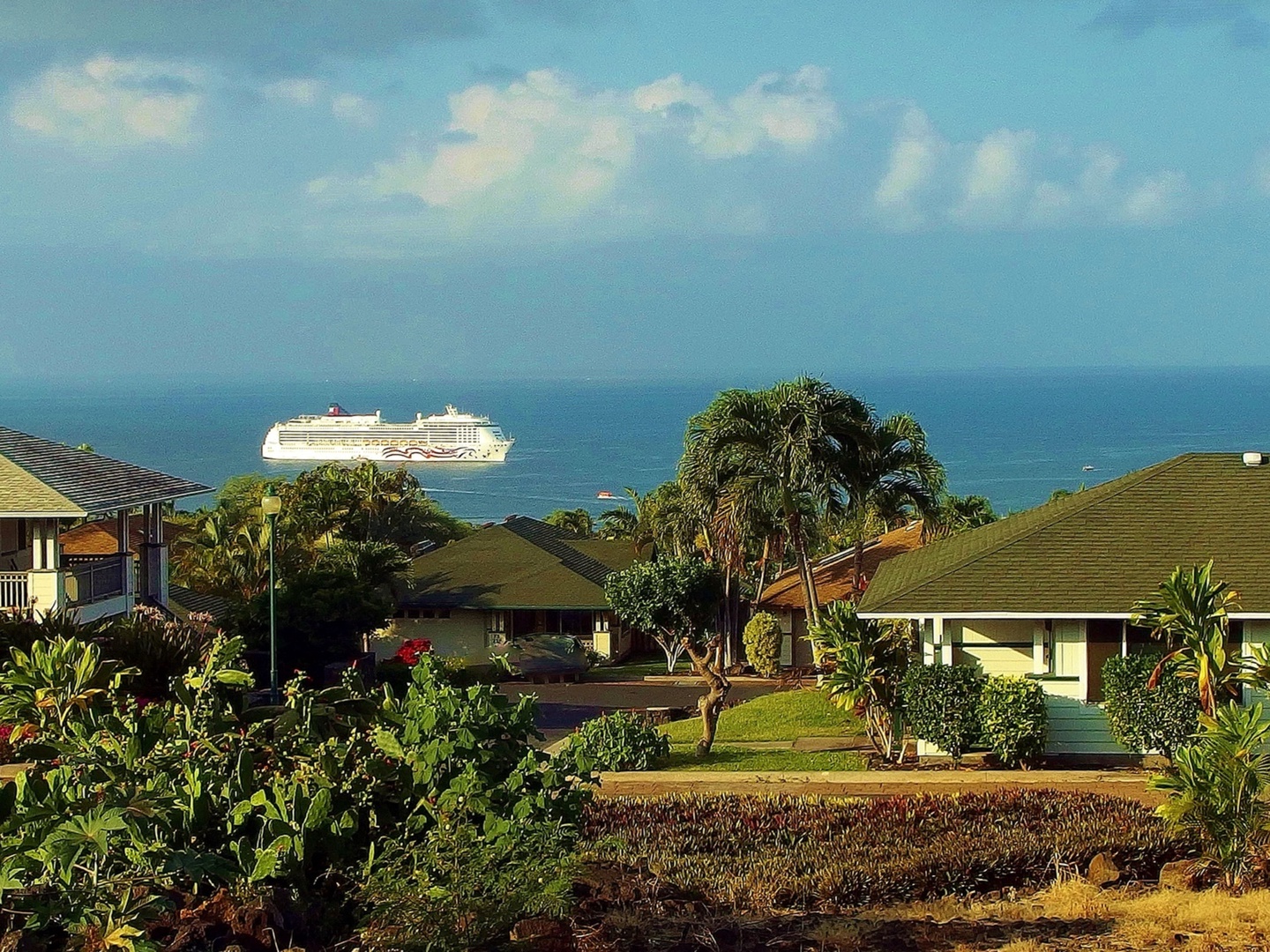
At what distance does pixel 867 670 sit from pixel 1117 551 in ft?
11.9

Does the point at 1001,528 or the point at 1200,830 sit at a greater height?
the point at 1001,528

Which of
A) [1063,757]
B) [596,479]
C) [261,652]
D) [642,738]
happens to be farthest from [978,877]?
[596,479]

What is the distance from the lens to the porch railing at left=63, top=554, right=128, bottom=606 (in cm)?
2600

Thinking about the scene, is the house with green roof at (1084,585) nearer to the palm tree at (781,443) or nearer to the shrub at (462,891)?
the palm tree at (781,443)

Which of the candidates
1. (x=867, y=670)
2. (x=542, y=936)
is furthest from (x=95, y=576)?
(x=542, y=936)

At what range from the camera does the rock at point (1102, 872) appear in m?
9.44

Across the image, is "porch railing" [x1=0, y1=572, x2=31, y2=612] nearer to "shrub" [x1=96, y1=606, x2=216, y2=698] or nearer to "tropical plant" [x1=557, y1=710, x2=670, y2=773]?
"shrub" [x1=96, y1=606, x2=216, y2=698]

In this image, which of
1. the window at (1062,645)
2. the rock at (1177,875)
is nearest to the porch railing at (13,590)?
the window at (1062,645)

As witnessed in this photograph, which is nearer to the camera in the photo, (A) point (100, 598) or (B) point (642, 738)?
(B) point (642, 738)

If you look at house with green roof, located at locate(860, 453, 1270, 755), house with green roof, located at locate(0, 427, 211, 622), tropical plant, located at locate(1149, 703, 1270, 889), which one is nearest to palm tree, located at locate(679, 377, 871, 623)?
house with green roof, located at locate(860, 453, 1270, 755)

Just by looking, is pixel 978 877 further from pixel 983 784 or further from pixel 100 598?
pixel 100 598

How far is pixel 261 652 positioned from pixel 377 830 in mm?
24508

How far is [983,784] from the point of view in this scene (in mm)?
12859

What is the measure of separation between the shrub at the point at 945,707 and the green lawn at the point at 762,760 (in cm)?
84
